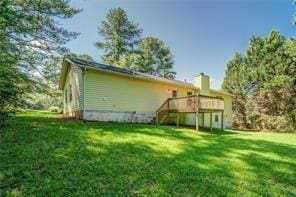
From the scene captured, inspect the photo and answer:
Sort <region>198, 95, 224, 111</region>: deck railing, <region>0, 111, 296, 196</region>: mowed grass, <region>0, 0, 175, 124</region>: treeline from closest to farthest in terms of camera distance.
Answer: <region>0, 111, 296, 196</region>: mowed grass < <region>0, 0, 175, 124</region>: treeline < <region>198, 95, 224, 111</region>: deck railing

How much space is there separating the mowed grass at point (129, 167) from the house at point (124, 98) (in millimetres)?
5121

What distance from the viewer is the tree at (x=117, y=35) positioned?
34031 millimetres

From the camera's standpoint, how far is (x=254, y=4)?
556 inches

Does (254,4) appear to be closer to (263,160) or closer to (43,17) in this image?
(263,160)

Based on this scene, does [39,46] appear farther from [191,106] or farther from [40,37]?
[191,106]

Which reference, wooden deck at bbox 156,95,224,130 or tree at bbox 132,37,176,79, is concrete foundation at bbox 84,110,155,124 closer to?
wooden deck at bbox 156,95,224,130

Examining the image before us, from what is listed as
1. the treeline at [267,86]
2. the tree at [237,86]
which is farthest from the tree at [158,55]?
the treeline at [267,86]

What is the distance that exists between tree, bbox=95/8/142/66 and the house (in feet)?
52.3

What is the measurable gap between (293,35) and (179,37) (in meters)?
12.5

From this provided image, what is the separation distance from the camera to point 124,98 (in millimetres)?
15352

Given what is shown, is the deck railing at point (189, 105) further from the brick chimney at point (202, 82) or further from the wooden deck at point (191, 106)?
the brick chimney at point (202, 82)

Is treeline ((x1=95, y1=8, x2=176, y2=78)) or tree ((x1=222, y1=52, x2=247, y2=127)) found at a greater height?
treeline ((x1=95, y1=8, x2=176, y2=78))

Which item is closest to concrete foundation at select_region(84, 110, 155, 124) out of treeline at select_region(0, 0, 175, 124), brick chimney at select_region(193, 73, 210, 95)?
treeline at select_region(0, 0, 175, 124)

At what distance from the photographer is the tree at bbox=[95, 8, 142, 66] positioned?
34031 mm
